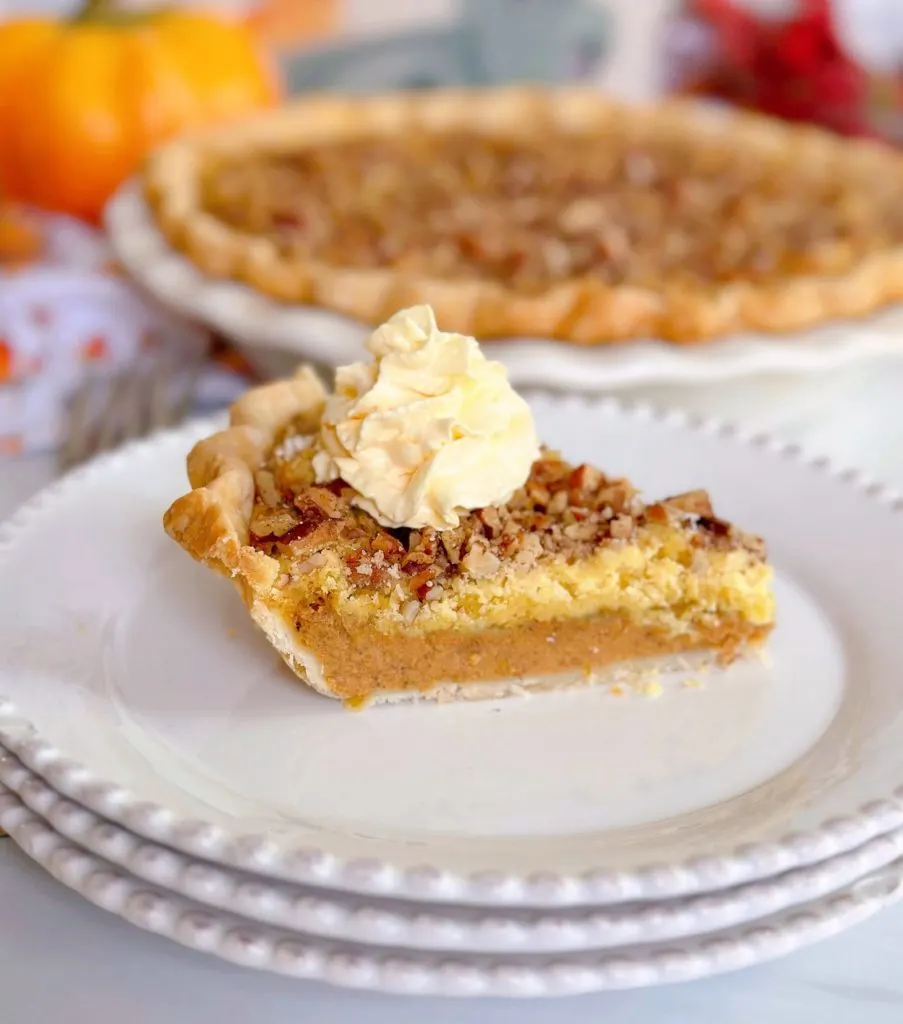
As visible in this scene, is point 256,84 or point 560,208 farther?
point 256,84

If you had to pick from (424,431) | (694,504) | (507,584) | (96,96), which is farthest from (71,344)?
(694,504)

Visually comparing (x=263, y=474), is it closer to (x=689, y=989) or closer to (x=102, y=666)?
(x=102, y=666)

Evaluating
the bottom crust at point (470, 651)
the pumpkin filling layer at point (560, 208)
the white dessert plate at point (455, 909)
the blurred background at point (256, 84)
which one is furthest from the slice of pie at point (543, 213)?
the white dessert plate at point (455, 909)

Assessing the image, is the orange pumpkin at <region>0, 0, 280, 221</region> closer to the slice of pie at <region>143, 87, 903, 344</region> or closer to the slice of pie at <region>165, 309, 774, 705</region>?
the slice of pie at <region>143, 87, 903, 344</region>

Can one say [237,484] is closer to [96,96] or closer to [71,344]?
[71,344]

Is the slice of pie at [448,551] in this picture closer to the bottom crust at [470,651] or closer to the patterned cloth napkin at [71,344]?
the bottom crust at [470,651]

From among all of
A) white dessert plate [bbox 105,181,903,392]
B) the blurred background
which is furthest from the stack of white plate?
the blurred background

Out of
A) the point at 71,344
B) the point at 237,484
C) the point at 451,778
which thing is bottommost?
the point at 451,778
